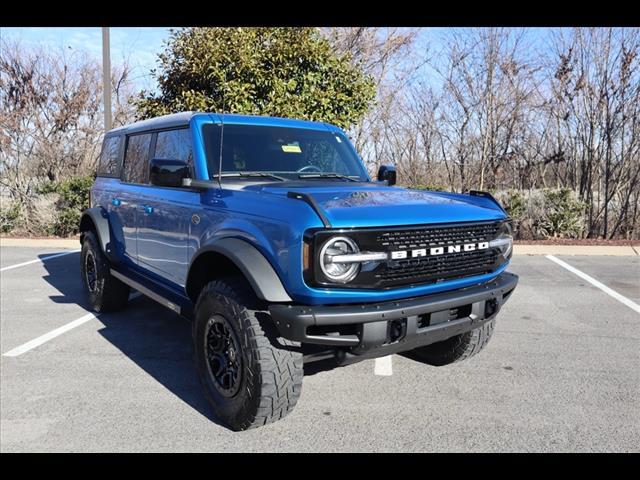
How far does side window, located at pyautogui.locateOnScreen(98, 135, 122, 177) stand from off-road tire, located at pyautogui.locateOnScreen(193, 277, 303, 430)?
2.93 m

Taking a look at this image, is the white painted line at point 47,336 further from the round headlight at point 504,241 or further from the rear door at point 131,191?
the round headlight at point 504,241

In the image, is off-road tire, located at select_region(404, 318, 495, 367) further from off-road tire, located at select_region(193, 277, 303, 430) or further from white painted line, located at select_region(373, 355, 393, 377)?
off-road tire, located at select_region(193, 277, 303, 430)

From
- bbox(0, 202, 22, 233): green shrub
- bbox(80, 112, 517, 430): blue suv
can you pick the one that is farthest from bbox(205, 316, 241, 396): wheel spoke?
bbox(0, 202, 22, 233): green shrub

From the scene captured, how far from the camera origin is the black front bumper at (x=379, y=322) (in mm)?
2451

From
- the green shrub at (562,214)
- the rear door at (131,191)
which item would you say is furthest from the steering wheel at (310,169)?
the green shrub at (562,214)

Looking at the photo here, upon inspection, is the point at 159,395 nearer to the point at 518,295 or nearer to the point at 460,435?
the point at 460,435

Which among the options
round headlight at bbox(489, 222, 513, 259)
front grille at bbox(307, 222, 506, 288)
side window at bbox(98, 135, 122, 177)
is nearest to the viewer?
front grille at bbox(307, 222, 506, 288)

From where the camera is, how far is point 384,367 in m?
3.83

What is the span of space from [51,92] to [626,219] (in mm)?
14402

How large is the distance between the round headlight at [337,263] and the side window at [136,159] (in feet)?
8.29

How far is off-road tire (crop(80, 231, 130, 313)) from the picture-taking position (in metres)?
5.00

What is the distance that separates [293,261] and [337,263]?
0.75 feet

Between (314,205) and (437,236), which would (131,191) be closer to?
(314,205)

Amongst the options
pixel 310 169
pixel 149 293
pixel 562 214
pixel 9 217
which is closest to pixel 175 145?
pixel 310 169
